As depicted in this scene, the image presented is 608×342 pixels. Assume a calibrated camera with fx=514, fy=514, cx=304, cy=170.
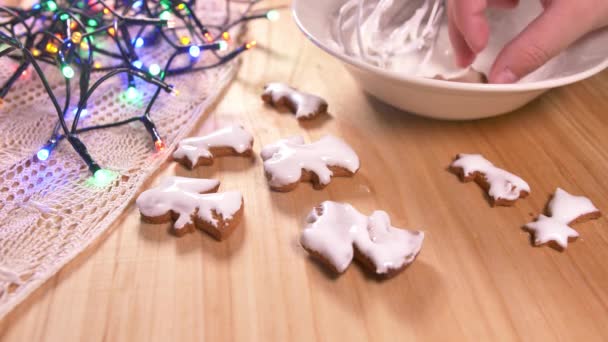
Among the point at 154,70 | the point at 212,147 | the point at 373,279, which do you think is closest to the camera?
the point at 373,279

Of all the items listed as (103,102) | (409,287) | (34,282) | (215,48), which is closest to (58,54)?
(103,102)

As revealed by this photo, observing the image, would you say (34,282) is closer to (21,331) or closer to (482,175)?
(21,331)

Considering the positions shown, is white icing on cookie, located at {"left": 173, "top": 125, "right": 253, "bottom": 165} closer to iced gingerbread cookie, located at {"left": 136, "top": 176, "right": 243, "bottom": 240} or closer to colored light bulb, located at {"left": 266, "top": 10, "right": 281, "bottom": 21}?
iced gingerbread cookie, located at {"left": 136, "top": 176, "right": 243, "bottom": 240}

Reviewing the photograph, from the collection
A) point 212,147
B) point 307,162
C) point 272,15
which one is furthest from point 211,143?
point 272,15

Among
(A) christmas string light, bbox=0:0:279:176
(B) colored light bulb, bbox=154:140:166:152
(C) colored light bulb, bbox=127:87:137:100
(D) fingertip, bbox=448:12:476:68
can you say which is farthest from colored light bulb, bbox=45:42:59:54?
(D) fingertip, bbox=448:12:476:68

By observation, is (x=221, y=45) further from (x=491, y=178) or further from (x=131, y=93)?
(x=491, y=178)

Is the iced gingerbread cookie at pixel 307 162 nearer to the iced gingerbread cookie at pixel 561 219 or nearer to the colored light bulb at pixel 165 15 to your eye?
the iced gingerbread cookie at pixel 561 219
